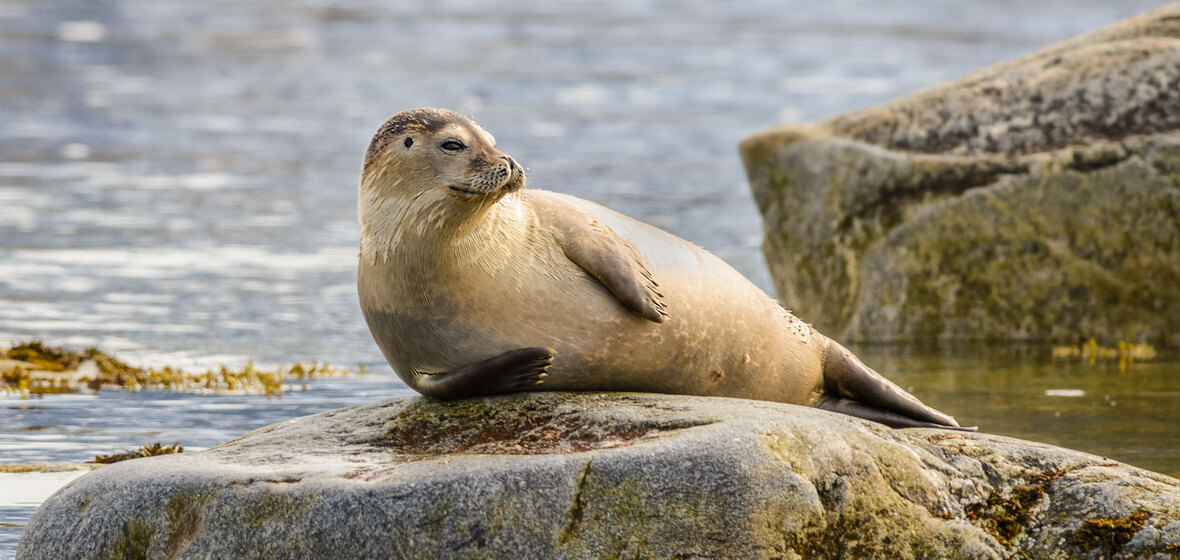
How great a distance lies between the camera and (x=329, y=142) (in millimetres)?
20562

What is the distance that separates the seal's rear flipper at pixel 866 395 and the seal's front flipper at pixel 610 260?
0.94 metres

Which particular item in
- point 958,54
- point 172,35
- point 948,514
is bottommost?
point 948,514

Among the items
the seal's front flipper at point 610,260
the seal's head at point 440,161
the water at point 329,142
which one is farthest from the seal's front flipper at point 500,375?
the water at point 329,142

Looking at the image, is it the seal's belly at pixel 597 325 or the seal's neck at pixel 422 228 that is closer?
the seal's neck at pixel 422 228

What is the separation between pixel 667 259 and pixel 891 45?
26.2 meters

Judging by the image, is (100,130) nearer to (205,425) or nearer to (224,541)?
(205,425)

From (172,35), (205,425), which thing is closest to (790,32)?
(172,35)

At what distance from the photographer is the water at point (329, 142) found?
8.66 m

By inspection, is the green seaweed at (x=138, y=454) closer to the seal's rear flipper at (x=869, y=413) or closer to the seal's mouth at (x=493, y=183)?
the seal's mouth at (x=493, y=183)

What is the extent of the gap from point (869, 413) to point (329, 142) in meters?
15.3

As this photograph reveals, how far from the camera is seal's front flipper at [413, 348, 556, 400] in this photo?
5.32 metres

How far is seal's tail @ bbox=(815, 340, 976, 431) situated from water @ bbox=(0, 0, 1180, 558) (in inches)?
56.4

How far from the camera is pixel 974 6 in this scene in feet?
131

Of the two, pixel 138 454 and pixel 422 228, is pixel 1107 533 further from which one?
pixel 138 454
